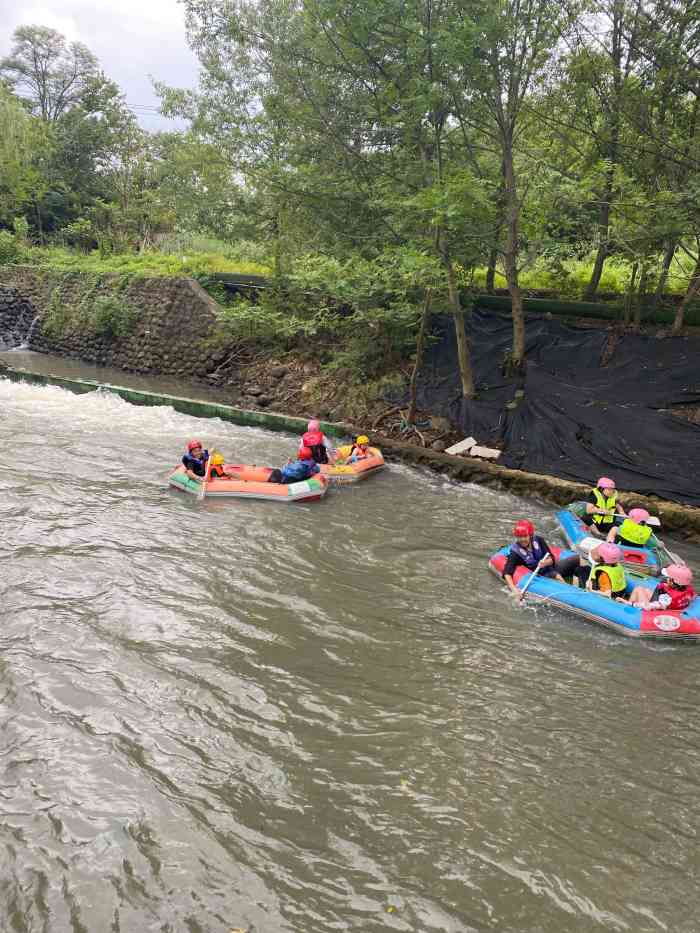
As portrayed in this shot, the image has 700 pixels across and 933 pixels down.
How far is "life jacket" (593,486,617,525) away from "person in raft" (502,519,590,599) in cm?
145

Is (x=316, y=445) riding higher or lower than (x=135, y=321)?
lower

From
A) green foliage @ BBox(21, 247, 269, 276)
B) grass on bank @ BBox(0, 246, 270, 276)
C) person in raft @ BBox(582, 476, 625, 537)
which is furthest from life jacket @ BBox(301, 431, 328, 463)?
green foliage @ BBox(21, 247, 269, 276)

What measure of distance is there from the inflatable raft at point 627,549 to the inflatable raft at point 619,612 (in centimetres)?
61

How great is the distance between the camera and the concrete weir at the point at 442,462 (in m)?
10.1

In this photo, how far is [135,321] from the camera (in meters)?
22.1

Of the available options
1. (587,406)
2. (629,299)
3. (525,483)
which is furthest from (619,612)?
(629,299)

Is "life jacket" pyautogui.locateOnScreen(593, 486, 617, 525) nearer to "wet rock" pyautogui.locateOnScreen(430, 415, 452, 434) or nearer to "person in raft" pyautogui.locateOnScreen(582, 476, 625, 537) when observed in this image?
"person in raft" pyautogui.locateOnScreen(582, 476, 625, 537)

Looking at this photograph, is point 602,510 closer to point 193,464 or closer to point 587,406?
point 587,406

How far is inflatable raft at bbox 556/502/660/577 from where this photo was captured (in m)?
8.41

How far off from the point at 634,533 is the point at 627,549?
22 cm

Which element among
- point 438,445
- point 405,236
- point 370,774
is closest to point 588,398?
point 438,445

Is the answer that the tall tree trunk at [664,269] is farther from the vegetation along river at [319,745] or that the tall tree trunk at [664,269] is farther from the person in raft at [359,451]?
the vegetation along river at [319,745]

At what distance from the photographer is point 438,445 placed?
13.2 m

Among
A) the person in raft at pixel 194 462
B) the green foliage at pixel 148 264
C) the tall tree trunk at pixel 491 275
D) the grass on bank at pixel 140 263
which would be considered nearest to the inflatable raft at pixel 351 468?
the person in raft at pixel 194 462
